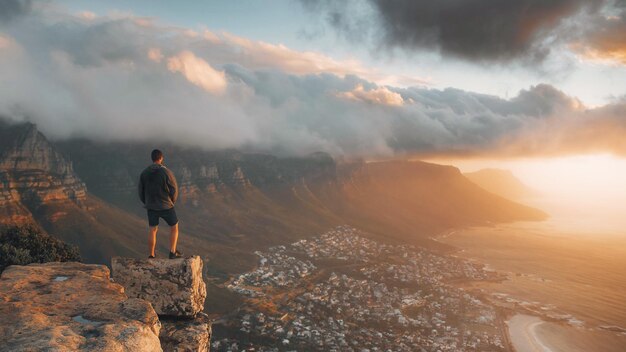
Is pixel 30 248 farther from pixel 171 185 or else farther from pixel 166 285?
pixel 166 285

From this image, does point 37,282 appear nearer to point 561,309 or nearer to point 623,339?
point 623,339

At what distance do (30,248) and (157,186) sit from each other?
41709mm

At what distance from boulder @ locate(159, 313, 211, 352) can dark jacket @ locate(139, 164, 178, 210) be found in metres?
5.50

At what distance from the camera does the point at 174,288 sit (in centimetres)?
1755

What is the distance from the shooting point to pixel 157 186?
18.7m

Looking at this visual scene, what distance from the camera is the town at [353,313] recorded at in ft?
359

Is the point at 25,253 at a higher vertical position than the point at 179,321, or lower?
lower

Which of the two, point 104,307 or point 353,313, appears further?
point 353,313

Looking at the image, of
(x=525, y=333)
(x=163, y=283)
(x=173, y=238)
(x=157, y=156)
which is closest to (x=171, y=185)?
(x=157, y=156)

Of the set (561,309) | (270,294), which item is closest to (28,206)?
(270,294)

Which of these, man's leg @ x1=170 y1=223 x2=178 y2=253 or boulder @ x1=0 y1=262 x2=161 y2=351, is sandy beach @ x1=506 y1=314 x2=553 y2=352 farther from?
boulder @ x1=0 y1=262 x2=161 y2=351

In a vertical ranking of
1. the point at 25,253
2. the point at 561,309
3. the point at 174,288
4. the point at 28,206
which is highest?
the point at 174,288

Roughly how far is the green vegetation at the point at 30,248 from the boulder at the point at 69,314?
3442cm

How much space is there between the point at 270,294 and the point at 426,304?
208 ft
